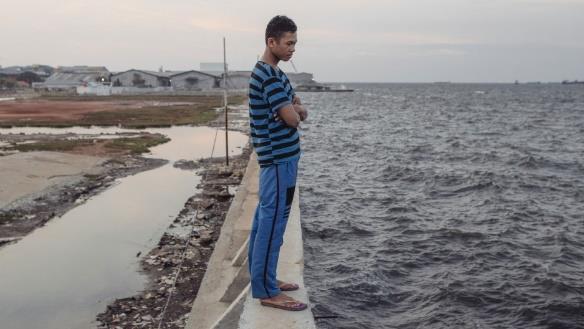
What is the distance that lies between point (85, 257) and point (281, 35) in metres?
7.43

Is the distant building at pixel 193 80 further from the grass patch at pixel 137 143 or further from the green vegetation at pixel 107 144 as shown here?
the green vegetation at pixel 107 144

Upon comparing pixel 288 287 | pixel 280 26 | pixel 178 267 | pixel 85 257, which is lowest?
pixel 85 257

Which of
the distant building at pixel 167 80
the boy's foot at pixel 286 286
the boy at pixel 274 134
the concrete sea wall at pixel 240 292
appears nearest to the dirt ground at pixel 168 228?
the concrete sea wall at pixel 240 292

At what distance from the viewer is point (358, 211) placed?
1459 cm

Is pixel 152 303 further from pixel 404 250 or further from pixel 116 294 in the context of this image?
pixel 404 250

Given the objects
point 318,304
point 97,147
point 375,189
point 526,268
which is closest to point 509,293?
point 526,268

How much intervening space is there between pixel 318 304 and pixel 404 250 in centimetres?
349

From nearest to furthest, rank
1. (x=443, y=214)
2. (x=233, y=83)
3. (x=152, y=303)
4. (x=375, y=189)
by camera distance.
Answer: (x=152, y=303), (x=443, y=214), (x=375, y=189), (x=233, y=83)

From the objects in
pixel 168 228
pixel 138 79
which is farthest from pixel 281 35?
pixel 138 79

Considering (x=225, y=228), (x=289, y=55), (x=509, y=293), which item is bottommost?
(x=509, y=293)

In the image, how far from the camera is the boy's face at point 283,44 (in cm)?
409

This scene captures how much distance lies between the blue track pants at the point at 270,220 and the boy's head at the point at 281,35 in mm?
886

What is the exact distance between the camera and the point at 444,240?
11914 mm

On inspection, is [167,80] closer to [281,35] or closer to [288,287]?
[288,287]
